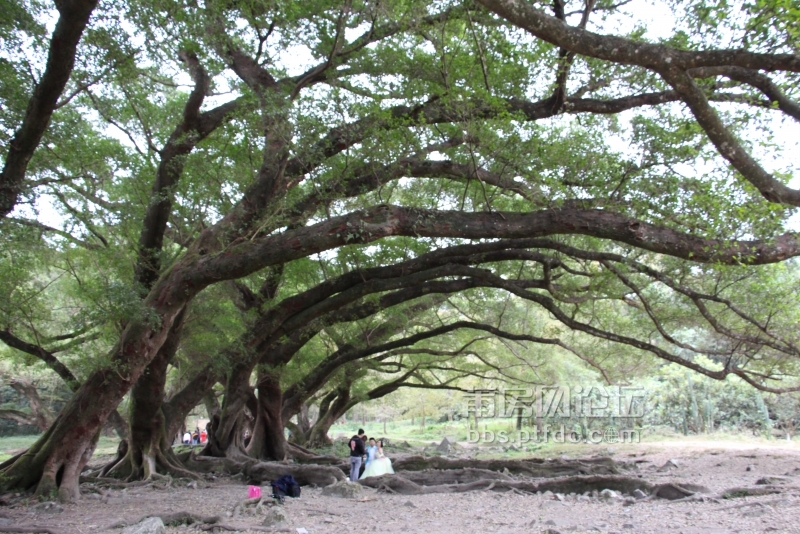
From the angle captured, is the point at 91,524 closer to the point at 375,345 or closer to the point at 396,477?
the point at 396,477

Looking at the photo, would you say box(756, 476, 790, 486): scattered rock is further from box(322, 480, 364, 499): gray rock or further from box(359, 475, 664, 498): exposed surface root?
box(322, 480, 364, 499): gray rock

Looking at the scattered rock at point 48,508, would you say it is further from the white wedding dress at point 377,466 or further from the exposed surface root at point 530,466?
the exposed surface root at point 530,466

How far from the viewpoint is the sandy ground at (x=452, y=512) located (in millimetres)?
5090

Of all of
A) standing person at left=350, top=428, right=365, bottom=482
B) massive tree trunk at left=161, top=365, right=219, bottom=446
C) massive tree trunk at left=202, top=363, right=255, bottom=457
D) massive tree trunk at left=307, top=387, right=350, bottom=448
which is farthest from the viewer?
massive tree trunk at left=307, top=387, right=350, bottom=448

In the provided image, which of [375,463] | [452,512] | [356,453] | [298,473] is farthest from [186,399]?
[452,512]

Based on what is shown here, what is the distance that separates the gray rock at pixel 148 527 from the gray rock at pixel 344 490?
3137 mm

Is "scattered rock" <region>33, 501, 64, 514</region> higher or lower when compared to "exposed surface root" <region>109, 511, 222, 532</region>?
lower

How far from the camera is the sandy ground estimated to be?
5090 mm

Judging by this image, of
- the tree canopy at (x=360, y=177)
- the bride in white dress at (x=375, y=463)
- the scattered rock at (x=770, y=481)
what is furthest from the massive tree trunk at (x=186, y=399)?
the scattered rock at (x=770, y=481)

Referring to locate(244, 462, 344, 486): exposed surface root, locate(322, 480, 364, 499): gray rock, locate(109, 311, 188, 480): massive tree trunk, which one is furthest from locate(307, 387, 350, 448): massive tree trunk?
locate(322, 480, 364, 499): gray rock

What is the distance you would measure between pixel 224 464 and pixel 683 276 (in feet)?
27.6

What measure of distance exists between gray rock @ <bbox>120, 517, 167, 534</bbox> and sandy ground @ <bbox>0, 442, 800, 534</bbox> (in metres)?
0.22

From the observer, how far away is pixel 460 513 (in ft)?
20.8

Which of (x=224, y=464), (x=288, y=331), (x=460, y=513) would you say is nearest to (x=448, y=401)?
(x=224, y=464)
